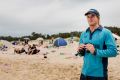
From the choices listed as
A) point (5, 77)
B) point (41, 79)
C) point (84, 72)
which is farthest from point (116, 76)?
point (84, 72)

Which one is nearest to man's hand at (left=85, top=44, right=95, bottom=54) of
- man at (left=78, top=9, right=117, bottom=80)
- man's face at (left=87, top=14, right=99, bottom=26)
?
man at (left=78, top=9, right=117, bottom=80)

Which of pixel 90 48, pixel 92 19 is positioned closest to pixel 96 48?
pixel 90 48

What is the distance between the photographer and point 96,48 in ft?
15.4

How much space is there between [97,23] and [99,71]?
63cm

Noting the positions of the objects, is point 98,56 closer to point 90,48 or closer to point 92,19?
point 90,48

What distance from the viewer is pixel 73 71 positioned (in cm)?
1455

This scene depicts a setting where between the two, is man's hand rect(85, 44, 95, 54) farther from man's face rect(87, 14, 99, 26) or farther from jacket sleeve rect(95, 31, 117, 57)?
man's face rect(87, 14, 99, 26)

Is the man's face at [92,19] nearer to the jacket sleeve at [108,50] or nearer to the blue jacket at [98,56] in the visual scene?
the blue jacket at [98,56]

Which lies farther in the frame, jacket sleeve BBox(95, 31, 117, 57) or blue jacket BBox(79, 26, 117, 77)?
blue jacket BBox(79, 26, 117, 77)

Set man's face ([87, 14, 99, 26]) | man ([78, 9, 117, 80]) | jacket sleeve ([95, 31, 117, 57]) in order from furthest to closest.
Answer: man's face ([87, 14, 99, 26]) → man ([78, 9, 117, 80]) → jacket sleeve ([95, 31, 117, 57])

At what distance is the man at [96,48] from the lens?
4697mm

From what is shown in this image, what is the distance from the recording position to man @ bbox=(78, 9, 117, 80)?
4697mm

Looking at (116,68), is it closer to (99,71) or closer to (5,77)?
(5,77)

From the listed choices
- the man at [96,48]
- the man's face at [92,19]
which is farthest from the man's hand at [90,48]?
the man's face at [92,19]
